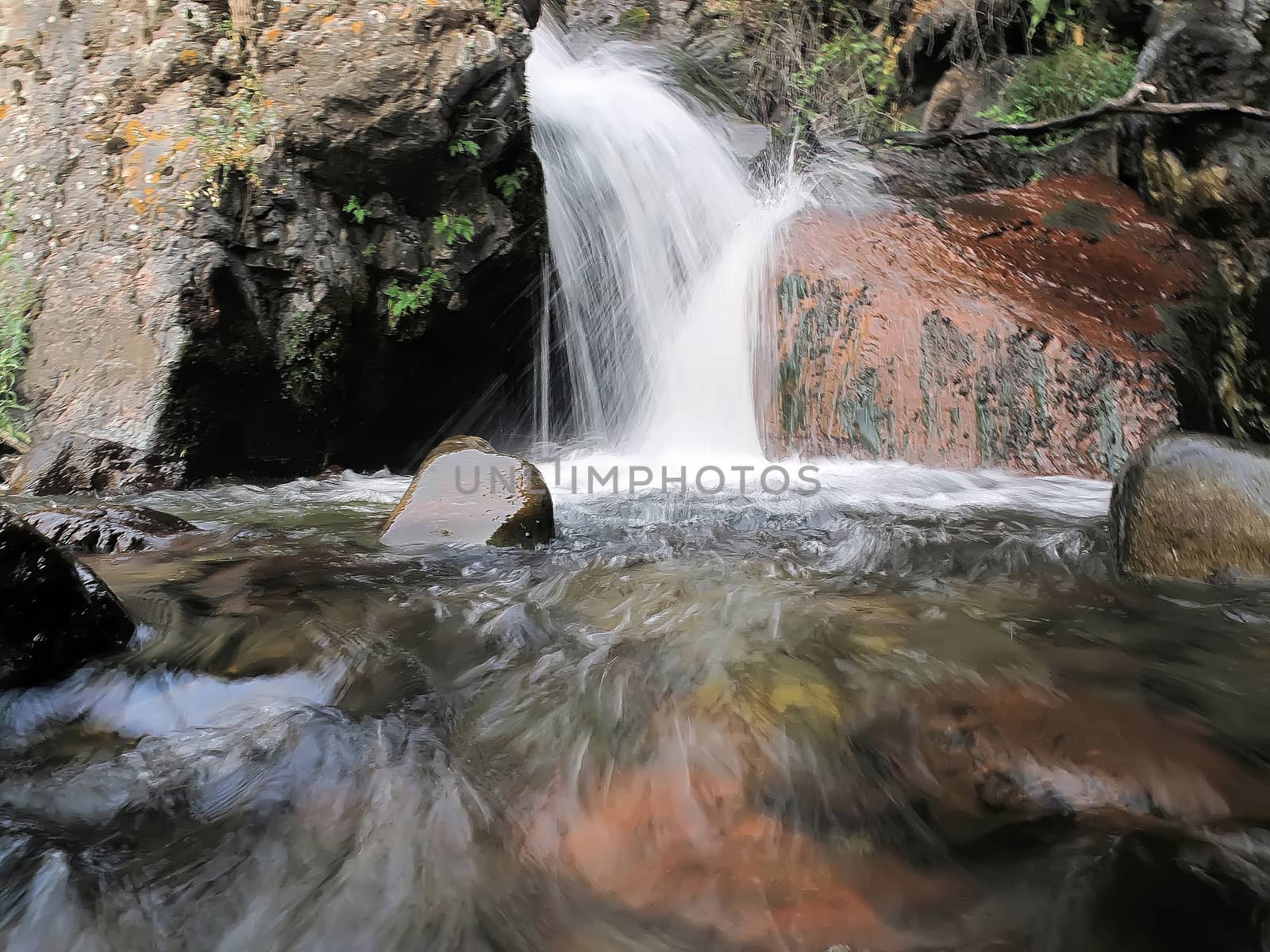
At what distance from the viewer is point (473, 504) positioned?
153 inches

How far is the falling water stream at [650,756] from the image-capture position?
4.57 ft

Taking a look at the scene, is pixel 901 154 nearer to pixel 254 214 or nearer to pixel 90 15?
pixel 254 214

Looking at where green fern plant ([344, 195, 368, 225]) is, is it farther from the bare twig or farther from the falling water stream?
the bare twig

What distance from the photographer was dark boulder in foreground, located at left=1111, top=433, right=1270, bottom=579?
9.48 feet

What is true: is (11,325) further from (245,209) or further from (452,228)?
(452,228)

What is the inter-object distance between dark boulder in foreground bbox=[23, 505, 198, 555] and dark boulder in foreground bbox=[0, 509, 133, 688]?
1.45 m

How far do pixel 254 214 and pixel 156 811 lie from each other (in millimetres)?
5201

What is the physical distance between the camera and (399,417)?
672cm

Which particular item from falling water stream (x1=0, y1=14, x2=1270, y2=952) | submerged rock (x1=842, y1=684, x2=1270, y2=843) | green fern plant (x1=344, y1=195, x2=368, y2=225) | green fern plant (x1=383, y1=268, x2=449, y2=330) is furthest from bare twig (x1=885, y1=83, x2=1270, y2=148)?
submerged rock (x1=842, y1=684, x2=1270, y2=843)

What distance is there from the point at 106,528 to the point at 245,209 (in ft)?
10.1

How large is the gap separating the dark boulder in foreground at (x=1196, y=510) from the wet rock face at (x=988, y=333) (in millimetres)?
1866

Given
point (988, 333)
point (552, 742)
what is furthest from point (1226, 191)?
point (552, 742)

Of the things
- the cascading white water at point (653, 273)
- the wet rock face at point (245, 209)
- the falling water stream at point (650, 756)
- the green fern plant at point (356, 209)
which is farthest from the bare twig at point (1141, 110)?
the green fern plant at point (356, 209)

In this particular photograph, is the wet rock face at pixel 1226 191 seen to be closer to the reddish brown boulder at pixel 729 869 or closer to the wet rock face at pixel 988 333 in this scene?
the wet rock face at pixel 988 333
